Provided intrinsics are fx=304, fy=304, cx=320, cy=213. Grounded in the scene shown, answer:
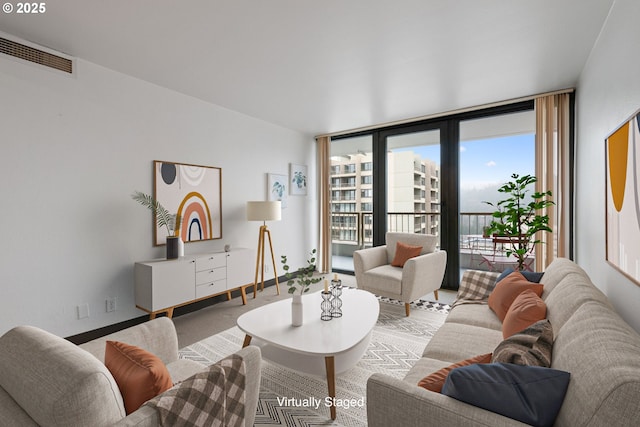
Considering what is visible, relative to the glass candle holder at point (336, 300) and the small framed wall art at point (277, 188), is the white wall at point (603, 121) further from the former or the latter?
the small framed wall art at point (277, 188)

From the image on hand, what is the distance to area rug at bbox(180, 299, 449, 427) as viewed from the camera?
5.96 feet

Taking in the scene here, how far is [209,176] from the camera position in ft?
12.5

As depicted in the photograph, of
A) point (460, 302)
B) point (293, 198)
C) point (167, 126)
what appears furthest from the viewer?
point (293, 198)

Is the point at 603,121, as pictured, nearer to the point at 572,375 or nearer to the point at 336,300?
the point at 572,375

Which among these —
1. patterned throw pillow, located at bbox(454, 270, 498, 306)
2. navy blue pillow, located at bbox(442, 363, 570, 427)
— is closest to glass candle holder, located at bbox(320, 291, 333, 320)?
patterned throw pillow, located at bbox(454, 270, 498, 306)

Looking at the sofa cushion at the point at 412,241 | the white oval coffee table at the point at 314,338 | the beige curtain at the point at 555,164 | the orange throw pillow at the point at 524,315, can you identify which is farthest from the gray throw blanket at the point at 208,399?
the beige curtain at the point at 555,164

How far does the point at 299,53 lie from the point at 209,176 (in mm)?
1946

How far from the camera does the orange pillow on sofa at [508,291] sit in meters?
2.05

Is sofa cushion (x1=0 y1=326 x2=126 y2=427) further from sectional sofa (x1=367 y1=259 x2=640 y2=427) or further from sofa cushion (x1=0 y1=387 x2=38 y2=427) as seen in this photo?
sectional sofa (x1=367 y1=259 x2=640 y2=427)

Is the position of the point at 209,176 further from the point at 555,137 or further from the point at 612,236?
the point at 555,137

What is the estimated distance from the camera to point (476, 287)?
Result: 263cm

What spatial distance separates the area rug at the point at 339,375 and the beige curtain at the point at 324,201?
219 cm

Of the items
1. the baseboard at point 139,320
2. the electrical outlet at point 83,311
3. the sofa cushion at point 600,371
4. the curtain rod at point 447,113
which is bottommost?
the baseboard at point 139,320

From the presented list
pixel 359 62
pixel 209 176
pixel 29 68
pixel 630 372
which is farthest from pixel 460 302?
pixel 29 68
